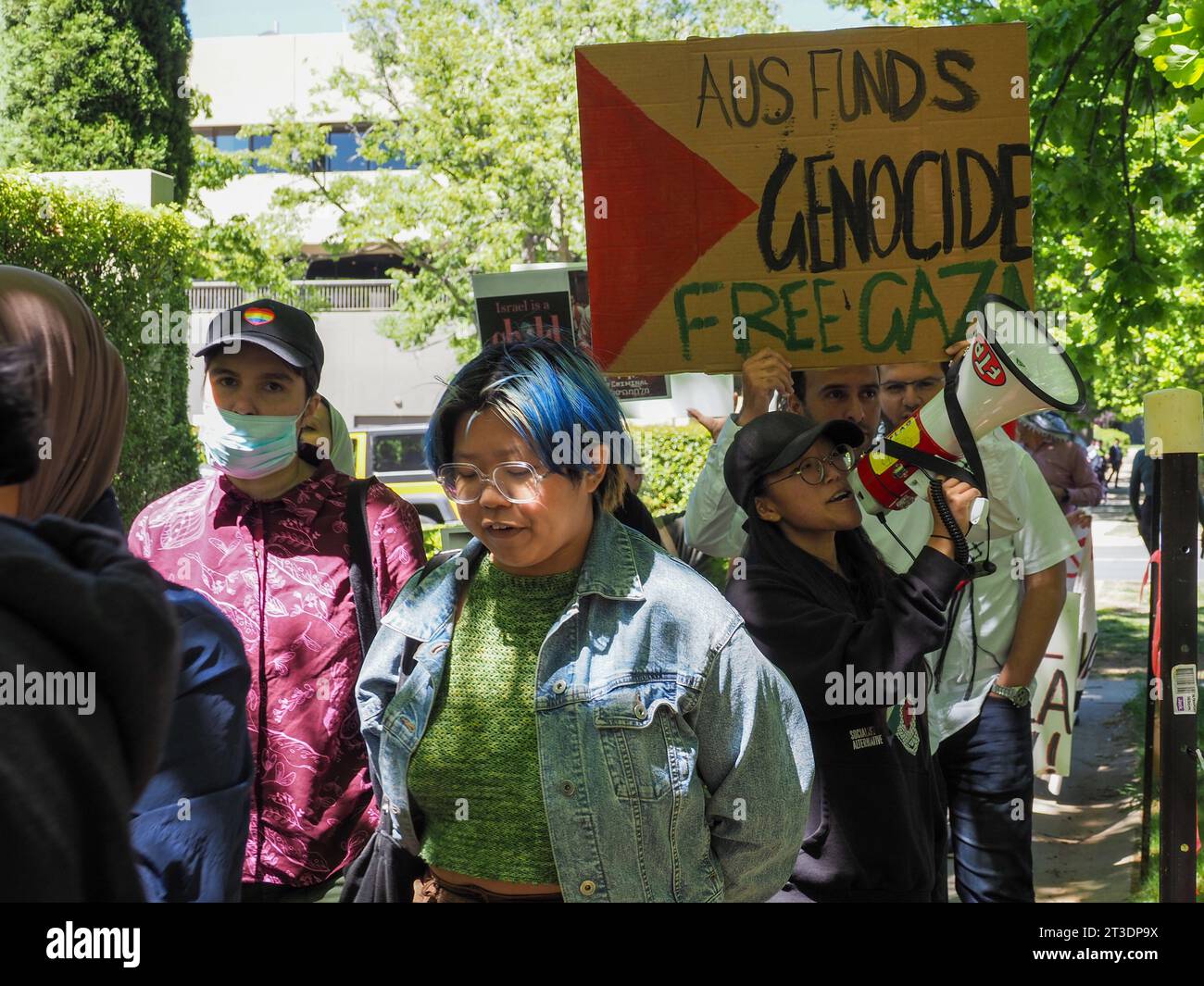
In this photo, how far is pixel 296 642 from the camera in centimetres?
312

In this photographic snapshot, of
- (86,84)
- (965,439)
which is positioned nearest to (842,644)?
(965,439)

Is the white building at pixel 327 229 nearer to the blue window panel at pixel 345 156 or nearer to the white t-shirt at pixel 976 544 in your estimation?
the blue window panel at pixel 345 156

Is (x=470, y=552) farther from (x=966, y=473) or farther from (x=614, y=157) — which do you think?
(x=614, y=157)

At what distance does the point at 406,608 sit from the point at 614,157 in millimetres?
1941

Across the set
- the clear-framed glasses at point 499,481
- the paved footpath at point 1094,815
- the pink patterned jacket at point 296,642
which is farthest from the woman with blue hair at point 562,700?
the paved footpath at point 1094,815

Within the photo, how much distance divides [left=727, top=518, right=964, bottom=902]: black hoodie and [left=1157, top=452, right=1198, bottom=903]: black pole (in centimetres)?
149

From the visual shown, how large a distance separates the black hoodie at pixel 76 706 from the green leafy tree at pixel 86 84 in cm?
1548

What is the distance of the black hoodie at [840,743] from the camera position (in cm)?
310

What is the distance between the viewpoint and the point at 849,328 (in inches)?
156

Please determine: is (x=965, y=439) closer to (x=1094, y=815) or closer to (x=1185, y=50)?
(x=1185, y=50)

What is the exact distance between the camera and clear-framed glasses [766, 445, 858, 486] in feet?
10.8

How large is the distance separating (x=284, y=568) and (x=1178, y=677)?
2.78m

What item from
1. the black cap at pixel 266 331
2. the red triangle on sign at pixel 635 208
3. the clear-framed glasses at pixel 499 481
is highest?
the red triangle on sign at pixel 635 208
